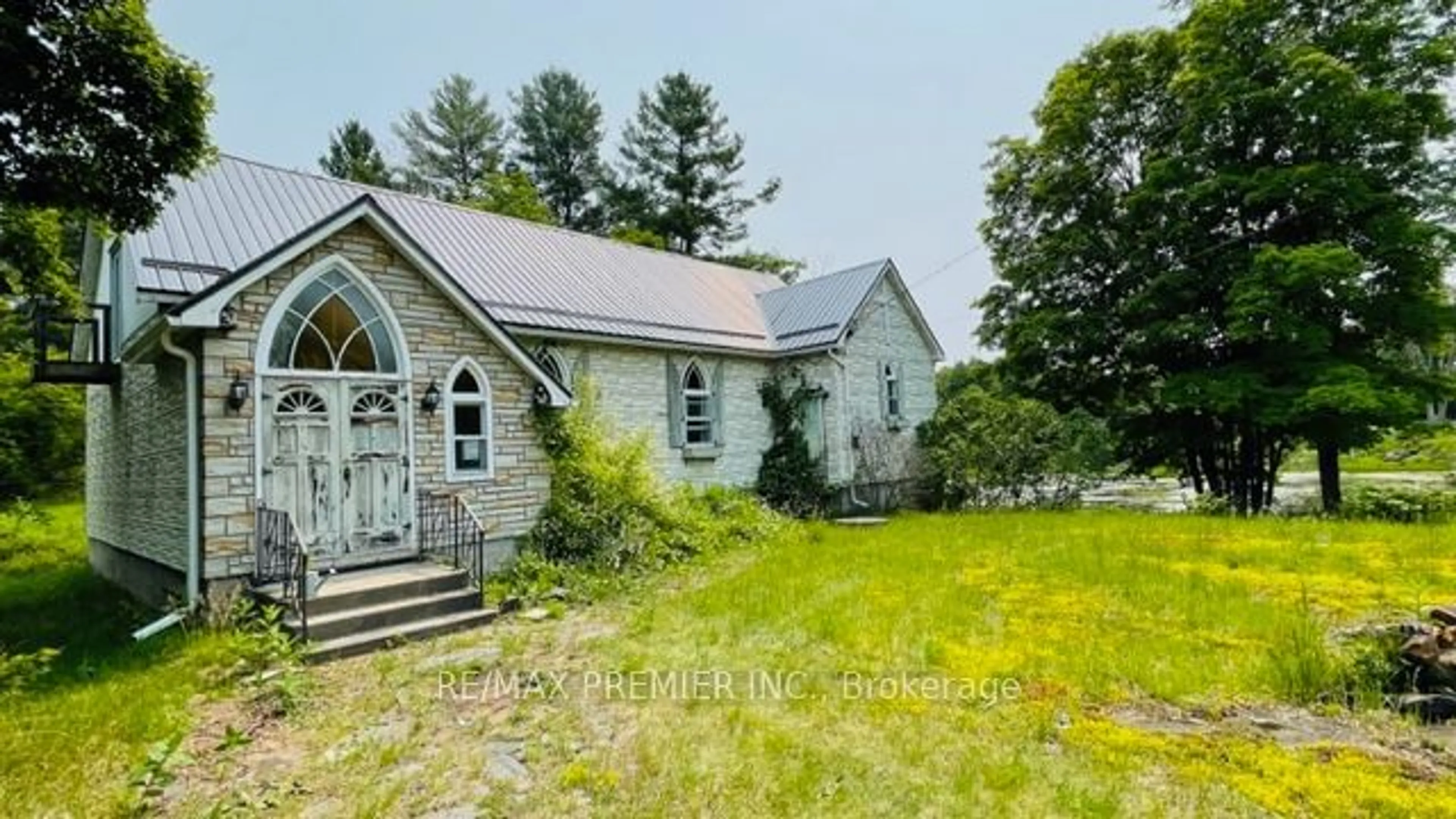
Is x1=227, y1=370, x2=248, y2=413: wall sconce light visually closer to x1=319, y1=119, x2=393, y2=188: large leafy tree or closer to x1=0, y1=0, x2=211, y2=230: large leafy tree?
x1=0, y1=0, x2=211, y2=230: large leafy tree

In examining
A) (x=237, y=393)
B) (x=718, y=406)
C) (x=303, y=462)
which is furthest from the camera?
(x=718, y=406)

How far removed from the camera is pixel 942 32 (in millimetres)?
12852

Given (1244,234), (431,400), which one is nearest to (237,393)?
(431,400)

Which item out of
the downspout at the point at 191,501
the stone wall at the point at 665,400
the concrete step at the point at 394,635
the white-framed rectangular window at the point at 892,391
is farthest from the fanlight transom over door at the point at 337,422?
the white-framed rectangular window at the point at 892,391

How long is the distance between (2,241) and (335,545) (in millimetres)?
7187

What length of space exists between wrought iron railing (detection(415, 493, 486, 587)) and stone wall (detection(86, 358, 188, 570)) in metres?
2.37

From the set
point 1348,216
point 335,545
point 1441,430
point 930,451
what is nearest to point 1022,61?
point 1348,216

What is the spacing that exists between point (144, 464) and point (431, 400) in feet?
13.0

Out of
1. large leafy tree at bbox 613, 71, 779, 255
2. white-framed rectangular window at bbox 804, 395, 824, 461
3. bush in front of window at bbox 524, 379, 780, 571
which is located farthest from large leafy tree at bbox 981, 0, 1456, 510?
large leafy tree at bbox 613, 71, 779, 255

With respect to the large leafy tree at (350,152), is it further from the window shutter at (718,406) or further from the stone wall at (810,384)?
the stone wall at (810,384)

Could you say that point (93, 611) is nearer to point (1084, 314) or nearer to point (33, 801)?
point (33, 801)

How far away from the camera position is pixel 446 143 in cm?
3225

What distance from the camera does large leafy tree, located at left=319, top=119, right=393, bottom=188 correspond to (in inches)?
1283

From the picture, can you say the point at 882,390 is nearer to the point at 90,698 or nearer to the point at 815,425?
the point at 815,425
